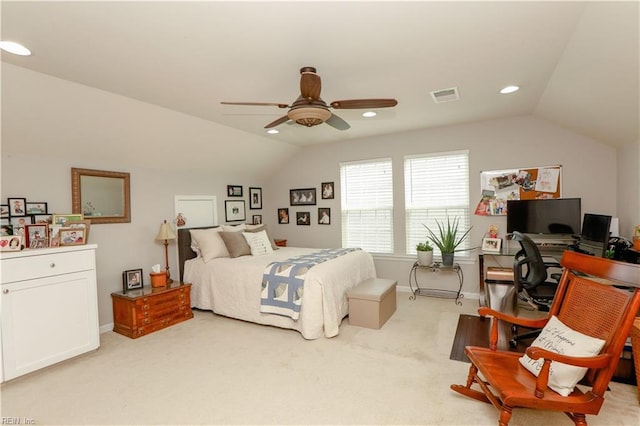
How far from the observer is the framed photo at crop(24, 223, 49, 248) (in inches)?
107

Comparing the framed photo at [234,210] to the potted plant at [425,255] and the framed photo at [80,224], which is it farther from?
the potted plant at [425,255]

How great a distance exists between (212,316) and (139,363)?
4.02 ft

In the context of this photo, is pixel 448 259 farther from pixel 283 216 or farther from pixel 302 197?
pixel 283 216

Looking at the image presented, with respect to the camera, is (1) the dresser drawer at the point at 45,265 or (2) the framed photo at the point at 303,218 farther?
(2) the framed photo at the point at 303,218

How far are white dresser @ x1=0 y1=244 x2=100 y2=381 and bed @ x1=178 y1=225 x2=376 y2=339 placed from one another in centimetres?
127

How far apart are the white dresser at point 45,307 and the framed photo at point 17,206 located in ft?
1.94

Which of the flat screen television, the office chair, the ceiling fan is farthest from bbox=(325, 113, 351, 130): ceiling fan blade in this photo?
the flat screen television

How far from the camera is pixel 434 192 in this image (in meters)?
4.77

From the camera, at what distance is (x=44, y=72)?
248cm

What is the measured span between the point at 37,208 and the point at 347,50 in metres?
3.25

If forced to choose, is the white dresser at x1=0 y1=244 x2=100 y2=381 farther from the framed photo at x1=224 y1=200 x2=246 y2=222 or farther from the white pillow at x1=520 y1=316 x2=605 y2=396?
the white pillow at x1=520 y1=316 x2=605 y2=396

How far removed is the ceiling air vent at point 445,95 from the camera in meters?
3.14

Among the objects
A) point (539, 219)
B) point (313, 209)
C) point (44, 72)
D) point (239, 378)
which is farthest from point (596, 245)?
point (44, 72)

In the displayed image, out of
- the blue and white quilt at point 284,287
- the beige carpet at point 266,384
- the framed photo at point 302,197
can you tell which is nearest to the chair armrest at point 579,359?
the beige carpet at point 266,384
